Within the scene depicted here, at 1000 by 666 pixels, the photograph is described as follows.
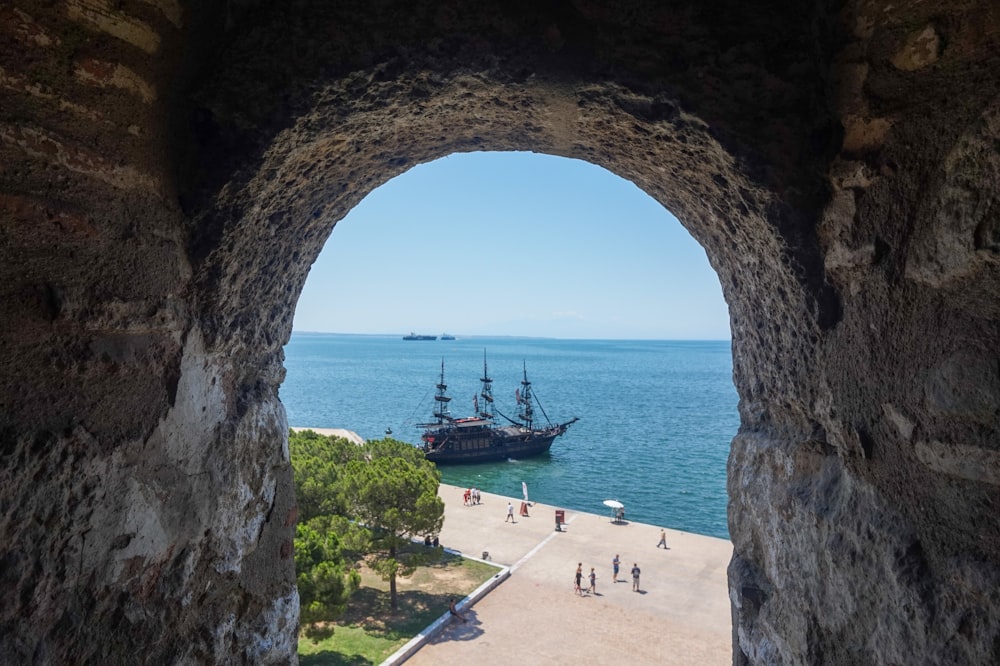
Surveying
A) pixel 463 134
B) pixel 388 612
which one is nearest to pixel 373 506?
pixel 388 612

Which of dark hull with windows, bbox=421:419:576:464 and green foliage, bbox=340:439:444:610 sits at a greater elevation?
green foliage, bbox=340:439:444:610

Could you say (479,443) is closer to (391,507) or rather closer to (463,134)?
(391,507)

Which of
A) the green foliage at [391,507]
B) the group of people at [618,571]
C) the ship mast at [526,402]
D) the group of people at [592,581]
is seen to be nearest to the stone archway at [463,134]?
the green foliage at [391,507]

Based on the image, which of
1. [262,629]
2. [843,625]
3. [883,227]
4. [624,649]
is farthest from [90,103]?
[624,649]

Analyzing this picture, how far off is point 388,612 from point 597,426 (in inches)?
1271

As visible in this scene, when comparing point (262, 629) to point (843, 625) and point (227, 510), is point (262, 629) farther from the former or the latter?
point (843, 625)

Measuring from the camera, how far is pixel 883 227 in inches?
76.6

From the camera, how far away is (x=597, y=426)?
42.5 m

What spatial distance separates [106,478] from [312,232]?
1.45 metres

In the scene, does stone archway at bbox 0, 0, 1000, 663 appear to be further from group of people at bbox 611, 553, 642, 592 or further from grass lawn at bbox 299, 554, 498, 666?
group of people at bbox 611, 553, 642, 592

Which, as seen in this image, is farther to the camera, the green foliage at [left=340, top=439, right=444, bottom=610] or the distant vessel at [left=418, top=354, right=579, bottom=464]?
the distant vessel at [left=418, top=354, right=579, bottom=464]

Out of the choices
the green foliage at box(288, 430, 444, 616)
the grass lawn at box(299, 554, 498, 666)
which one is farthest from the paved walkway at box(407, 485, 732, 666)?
the green foliage at box(288, 430, 444, 616)

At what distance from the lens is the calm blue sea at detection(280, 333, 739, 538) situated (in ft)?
82.4

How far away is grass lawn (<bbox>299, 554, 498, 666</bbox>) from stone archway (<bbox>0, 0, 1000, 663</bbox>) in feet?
25.9
